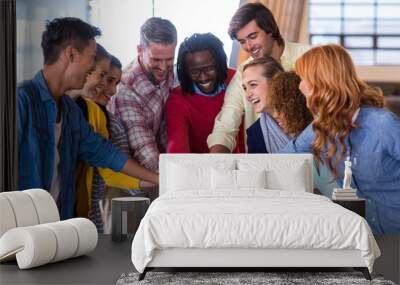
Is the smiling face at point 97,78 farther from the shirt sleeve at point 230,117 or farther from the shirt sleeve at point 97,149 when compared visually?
the shirt sleeve at point 230,117

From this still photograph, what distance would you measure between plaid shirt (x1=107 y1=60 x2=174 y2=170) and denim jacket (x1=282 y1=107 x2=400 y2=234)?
1.91 meters

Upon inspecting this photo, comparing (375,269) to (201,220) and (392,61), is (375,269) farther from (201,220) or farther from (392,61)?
(392,61)

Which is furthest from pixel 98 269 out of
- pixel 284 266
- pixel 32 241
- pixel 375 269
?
pixel 375 269

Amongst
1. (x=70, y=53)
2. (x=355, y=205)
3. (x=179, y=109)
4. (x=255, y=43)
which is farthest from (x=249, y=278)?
(x=70, y=53)

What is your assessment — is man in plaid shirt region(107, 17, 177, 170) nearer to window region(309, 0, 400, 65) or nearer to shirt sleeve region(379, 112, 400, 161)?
window region(309, 0, 400, 65)

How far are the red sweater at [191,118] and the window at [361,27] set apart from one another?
1164mm

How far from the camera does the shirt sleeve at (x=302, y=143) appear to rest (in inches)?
303

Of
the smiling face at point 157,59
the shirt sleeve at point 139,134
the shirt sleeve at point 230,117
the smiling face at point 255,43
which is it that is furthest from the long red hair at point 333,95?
the shirt sleeve at point 139,134

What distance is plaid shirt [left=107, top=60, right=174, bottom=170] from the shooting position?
7.86 m

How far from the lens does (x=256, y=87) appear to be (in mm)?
7773

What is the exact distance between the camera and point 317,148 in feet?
25.2

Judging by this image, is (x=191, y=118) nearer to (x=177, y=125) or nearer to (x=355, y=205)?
(x=177, y=125)

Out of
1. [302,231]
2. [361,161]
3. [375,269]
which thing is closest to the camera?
[302,231]

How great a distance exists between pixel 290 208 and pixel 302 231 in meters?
0.30
